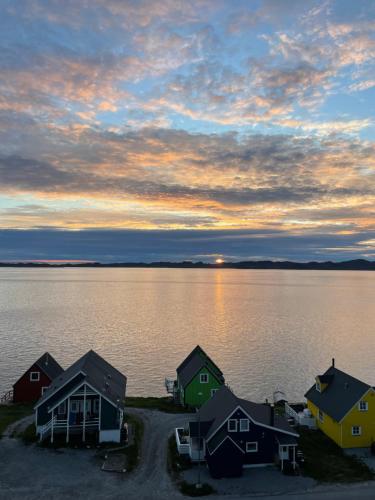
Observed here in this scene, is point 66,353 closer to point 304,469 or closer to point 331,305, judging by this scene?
point 304,469

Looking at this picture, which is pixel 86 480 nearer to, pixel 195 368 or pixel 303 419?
pixel 195 368

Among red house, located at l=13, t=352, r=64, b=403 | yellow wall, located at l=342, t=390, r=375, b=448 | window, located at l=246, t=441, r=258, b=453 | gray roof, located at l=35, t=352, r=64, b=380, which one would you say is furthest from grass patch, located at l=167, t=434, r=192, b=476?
red house, located at l=13, t=352, r=64, b=403

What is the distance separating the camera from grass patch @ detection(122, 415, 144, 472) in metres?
35.1

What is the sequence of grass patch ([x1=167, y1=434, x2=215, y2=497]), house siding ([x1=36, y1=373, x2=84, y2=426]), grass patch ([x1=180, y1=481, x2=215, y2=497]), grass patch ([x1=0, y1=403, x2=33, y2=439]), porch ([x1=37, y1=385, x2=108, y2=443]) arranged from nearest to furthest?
grass patch ([x1=180, y1=481, x2=215, y2=497]), grass patch ([x1=167, y1=434, x2=215, y2=497]), porch ([x1=37, y1=385, x2=108, y2=443]), house siding ([x1=36, y1=373, x2=84, y2=426]), grass patch ([x1=0, y1=403, x2=33, y2=439])

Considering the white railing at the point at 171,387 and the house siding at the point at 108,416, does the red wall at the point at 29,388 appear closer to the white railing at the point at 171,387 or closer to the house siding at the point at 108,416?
the white railing at the point at 171,387

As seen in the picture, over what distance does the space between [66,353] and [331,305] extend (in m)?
123

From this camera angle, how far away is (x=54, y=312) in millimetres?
141875

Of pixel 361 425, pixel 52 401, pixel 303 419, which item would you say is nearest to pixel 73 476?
pixel 52 401

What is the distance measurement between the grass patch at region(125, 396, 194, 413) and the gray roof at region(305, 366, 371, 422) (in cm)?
1558

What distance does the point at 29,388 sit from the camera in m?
53.4

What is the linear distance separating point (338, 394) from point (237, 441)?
1361cm

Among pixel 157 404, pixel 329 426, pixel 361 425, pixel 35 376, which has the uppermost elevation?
pixel 35 376

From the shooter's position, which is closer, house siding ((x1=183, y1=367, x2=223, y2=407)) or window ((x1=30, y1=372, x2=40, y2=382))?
house siding ((x1=183, y1=367, x2=223, y2=407))

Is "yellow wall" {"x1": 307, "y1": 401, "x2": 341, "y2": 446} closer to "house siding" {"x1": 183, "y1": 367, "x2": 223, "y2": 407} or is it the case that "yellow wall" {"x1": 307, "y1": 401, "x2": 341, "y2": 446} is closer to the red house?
"house siding" {"x1": 183, "y1": 367, "x2": 223, "y2": 407}
